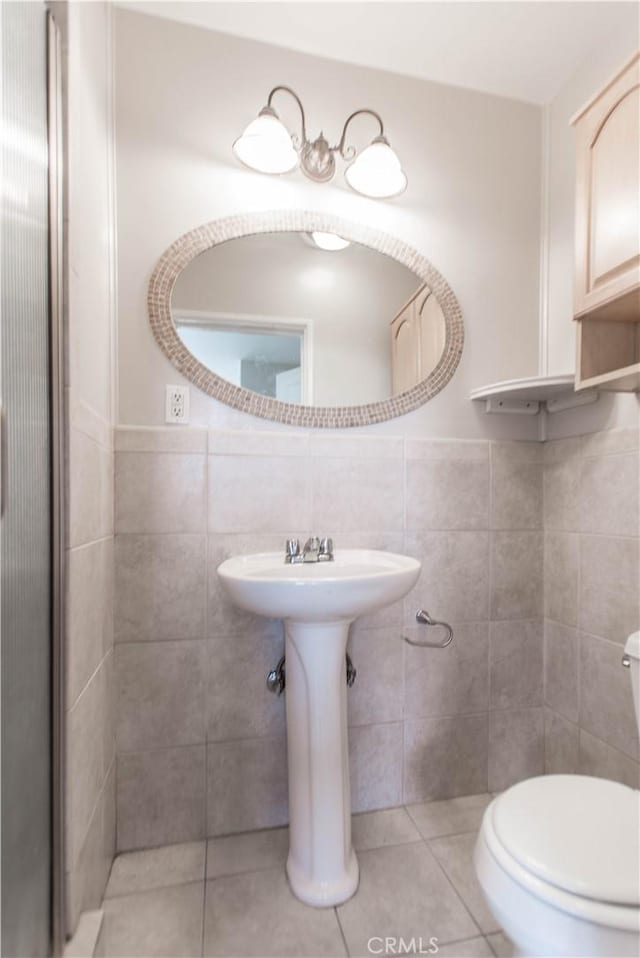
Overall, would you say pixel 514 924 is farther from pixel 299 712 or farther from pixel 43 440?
pixel 43 440

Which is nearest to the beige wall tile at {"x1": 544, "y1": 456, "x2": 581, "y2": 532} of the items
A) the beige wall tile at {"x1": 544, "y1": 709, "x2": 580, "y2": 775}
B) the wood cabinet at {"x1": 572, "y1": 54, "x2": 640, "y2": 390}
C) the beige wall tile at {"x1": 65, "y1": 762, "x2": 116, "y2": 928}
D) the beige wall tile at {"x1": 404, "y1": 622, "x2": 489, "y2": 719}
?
the wood cabinet at {"x1": 572, "y1": 54, "x2": 640, "y2": 390}

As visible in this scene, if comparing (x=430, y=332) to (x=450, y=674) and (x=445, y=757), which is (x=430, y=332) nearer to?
(x=450, y=674)

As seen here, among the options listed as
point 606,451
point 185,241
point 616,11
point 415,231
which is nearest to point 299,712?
point 606,451

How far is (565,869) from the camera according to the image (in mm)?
728

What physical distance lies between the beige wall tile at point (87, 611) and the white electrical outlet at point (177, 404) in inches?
15.7

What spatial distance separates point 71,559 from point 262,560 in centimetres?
54

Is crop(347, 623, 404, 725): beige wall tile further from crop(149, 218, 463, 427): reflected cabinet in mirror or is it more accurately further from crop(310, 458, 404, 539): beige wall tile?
crop(149, 218, 463, 427): reflected cabinet in mirror

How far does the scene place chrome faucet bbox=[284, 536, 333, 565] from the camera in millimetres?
1300

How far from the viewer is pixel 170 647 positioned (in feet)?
4.35

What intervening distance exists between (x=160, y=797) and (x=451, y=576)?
1127 mm

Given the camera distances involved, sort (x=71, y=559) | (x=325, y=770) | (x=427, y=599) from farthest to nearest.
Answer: (x=427, y=599)
(x=325, y=770)
(x=71, y=559)

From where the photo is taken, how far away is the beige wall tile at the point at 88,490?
0.89 m

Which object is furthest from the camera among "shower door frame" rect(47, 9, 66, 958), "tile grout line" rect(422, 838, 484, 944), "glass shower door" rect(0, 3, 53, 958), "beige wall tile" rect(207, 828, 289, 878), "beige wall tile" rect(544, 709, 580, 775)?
"beige wall tile" rect(544, 709, 580, 775)

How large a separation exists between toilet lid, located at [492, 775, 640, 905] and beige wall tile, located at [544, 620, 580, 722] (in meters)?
0.57
